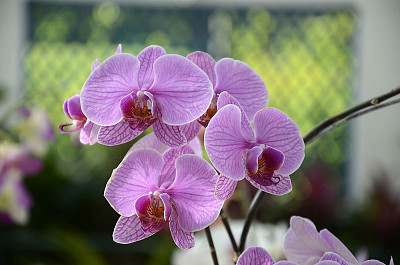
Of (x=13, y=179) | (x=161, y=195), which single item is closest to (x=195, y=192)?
(x=161, y=195)

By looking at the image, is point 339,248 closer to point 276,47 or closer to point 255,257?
point 255,257

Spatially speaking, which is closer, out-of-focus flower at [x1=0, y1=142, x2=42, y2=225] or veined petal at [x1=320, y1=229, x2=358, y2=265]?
veined petal at [x1=320, y1=229, x2=358, y2=265]

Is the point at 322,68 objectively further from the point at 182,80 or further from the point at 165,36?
the point at 182,80

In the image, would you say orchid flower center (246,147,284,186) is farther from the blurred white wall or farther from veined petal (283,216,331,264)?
the blurred white wall

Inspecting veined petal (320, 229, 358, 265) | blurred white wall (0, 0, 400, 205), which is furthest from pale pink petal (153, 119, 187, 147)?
blurred white wall (0, 0, 400, 205)

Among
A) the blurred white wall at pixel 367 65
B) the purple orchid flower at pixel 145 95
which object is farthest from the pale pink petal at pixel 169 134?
the blurred white wall at pixel 367 65

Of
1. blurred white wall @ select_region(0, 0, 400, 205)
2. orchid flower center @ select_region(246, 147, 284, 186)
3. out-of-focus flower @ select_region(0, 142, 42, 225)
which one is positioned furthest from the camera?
→ blurred white wall @ select_region(0, 0, 400, 205)

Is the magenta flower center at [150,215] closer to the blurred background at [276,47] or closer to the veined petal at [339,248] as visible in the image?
the veined petal at [339,248]
